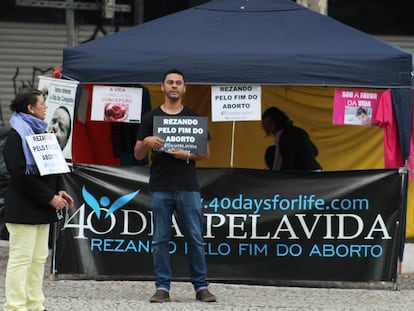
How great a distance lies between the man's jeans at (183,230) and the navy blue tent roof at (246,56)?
1.27 meters

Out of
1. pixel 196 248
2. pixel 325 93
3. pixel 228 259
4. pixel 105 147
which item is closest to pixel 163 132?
pixel 196 248

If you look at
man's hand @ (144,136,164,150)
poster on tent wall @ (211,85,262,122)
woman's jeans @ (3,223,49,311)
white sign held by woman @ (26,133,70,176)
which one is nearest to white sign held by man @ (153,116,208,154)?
man's hand @ (144,136,164,150)

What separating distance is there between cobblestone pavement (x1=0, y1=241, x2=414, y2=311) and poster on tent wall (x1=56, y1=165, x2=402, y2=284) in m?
0.12

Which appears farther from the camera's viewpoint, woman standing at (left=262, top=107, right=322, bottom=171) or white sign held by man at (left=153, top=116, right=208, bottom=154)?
woman standing at (left=262, top=107, right=322, bottom=171)

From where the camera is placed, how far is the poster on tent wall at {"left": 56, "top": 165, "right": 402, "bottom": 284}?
8914 mm

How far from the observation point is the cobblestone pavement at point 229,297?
800 centimetres

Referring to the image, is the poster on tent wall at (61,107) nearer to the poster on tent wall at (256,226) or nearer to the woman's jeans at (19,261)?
the poster on tent wall at (256,226)

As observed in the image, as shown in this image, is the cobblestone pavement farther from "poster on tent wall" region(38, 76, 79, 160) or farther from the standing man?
"poster on tent wall" region(38, 76, 79, 160)

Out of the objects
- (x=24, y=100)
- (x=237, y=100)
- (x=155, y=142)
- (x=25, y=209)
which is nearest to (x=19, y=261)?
(x=25, y=209)

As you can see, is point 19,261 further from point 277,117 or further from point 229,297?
point 277,117

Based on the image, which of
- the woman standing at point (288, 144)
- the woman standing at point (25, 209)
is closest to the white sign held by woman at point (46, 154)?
the woman standing at point (25, 209)

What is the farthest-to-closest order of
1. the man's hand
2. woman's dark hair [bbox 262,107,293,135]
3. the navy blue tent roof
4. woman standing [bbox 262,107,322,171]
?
woman's dark hair [bbox 262,107,293,135]
woman standing [bbox 262,107,322,171]
the navy blue tent roof
the man's hand

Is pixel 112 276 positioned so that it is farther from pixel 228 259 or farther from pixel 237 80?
pixel 237 80

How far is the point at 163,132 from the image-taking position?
26.4 ft
